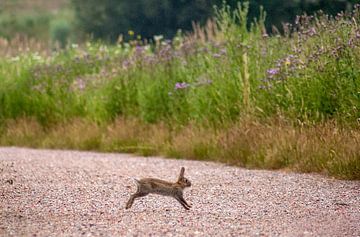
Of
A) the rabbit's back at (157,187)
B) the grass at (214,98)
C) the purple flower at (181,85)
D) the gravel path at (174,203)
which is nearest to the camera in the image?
the gravel path at (174,203)

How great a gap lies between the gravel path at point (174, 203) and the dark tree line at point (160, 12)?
897 cm

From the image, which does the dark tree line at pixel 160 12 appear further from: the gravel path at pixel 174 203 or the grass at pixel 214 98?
the gravel path at pixel 174 203

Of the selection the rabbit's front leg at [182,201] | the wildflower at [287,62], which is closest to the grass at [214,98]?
the wildflower at [287,62]

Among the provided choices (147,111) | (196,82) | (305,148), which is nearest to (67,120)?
(147,111)

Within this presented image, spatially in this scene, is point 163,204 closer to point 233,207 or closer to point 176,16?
point 233,207

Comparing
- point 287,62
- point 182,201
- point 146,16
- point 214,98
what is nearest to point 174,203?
point 182,201

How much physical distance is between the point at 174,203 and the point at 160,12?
68.3 feet

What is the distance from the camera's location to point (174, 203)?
10.3 metres

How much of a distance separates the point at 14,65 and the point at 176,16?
7.31 metres

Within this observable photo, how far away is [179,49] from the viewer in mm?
18812

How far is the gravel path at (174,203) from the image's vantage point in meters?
8.45

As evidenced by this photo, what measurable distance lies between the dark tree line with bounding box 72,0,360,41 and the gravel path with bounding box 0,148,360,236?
29.4ft

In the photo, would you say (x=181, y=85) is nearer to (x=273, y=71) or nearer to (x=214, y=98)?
(x=214, y=98)

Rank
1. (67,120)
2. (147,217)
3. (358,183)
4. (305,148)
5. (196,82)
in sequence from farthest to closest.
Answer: (67,120) < (196,82) < (305,148) < (358,183) < (147,217)
